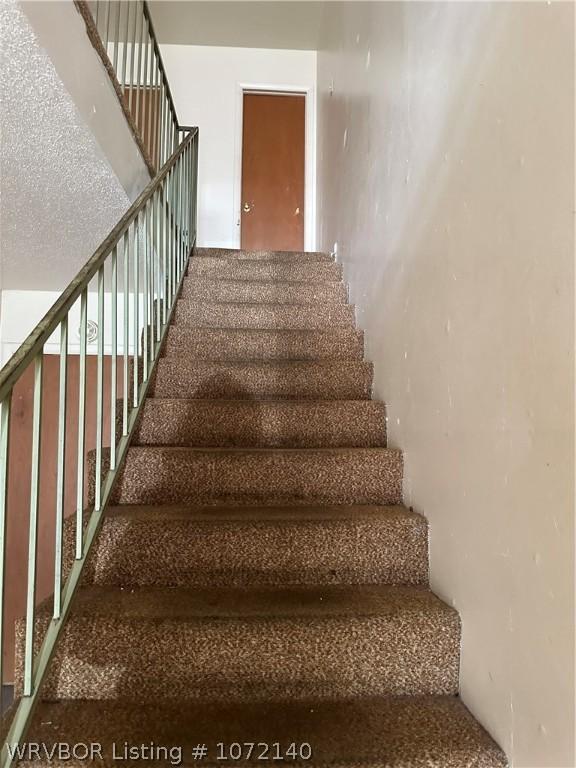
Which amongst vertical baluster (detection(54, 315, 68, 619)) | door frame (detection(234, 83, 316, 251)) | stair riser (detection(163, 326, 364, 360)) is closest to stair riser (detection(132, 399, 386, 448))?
stair riser (detection(163, 326, 364, 360))

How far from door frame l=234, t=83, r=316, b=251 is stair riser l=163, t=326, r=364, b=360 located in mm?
2425

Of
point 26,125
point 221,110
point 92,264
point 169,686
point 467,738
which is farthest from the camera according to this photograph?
point 221,110

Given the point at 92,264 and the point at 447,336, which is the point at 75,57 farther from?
the point at 447,336

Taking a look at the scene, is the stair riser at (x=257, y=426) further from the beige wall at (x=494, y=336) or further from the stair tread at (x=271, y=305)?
the stair tread at (x=271, y=305)

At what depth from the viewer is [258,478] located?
5.42 ft

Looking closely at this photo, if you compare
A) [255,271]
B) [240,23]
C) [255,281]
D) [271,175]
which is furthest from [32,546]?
[240,23]

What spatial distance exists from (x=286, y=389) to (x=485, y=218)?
116 centimetres

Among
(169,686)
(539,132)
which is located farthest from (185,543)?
(539,132)

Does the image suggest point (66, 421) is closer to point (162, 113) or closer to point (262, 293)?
point (262, 293)

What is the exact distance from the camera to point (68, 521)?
4.71ft

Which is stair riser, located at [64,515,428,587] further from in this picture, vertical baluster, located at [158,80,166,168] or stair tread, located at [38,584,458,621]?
vertical baluster, located at [158,80,166,168]

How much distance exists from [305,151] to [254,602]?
4.34 m

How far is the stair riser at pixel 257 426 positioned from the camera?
1837 millimetres

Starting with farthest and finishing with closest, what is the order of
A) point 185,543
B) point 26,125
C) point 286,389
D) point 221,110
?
point 221,110, point 286,389, point 26,125, point 185,543
